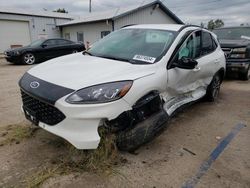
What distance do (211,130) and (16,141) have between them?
3.11 meters

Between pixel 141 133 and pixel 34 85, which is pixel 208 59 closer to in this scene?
pixel 141 133

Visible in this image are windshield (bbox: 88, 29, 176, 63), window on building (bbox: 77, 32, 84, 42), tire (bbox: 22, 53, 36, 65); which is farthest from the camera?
window on building (bbox: 77, 32, 84, 42)

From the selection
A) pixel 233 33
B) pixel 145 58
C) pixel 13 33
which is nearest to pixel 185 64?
pixel 145 58

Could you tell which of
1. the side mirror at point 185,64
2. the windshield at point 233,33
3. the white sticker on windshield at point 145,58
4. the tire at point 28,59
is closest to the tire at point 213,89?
the side mirror at point 185,64

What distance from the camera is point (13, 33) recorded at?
69.1ft

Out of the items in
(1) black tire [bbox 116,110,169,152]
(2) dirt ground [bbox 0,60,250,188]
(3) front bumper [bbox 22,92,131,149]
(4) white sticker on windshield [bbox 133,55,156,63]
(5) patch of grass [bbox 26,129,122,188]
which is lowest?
(2) dirt ground [bbox 0,60,250,188]

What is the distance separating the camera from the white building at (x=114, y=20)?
733 inches

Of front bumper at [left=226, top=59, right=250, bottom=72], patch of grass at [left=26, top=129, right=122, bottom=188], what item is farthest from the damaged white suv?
Answer: front bumper at [left=226, top=59, right=250, bottom=72]

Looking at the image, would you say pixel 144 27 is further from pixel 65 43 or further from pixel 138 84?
pixel 65 43

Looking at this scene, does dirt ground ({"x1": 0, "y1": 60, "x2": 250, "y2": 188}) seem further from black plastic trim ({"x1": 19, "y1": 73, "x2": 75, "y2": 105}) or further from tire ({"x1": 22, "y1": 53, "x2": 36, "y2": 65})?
tire ({"x1": 22, "y1": 53, "x2": 36, "y2": 65})

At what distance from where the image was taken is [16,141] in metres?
3.47

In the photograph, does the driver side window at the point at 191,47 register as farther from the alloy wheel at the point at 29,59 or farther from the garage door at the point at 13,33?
the garage door at the point at 13,33

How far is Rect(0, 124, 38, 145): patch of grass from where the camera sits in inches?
138

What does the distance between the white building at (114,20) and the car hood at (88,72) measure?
15.3 m
